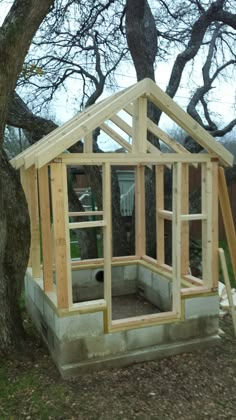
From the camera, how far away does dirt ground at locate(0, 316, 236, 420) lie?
284cm

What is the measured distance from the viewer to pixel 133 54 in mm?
5812

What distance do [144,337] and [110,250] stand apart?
0.94 m

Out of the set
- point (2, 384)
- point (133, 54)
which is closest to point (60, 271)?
point (2, 384)

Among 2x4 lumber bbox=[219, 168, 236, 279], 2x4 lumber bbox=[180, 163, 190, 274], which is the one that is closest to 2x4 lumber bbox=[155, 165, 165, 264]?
2x4 lumber bbox=[180, 163, 190, 274]

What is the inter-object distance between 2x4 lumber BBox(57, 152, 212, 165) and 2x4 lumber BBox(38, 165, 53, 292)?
632 millimetres

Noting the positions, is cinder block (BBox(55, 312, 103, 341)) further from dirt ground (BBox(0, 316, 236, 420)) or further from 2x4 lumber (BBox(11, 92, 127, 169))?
2x4 lumber (BBox(11, 92, 127, 169))

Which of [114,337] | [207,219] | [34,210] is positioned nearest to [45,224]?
[34,210]

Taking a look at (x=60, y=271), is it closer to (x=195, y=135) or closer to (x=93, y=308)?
(x=93, y=308)

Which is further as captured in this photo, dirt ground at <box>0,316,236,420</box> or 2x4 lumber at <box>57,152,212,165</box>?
2x4 lumber at <box>57,152,212,165</box>

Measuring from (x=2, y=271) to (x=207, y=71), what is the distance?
5.56m

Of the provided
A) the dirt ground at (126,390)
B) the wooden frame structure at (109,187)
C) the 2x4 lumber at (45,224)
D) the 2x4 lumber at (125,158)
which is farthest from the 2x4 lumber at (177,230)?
the 2x4 lumber at (45,224)

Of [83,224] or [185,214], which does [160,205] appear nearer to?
[185,214]

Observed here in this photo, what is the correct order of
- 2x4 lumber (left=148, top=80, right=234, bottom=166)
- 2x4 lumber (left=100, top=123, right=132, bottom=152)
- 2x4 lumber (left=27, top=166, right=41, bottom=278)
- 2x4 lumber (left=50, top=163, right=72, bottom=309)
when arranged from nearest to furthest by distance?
1. 2x4 lumber (left=50, top=163, right=72, bottom=309)
2. 2x4 lumber (left=148, top=80, right=234, bottom=166)
3. 2x4 lumber (left=27, top=166, right=41, bottom=278)
4. 2x4 lumber (left=100, top=123, right=132, bottom=152)

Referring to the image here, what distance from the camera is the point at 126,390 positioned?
123 inches
